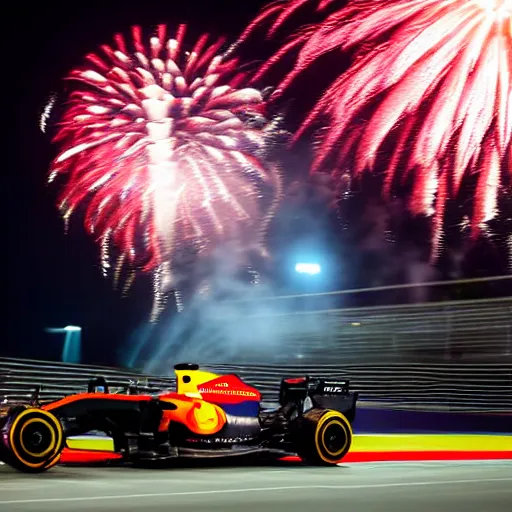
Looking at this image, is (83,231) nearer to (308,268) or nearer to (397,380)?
(308,268)

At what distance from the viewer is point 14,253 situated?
4253 centimetres

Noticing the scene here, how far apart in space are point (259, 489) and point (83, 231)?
3651 cm

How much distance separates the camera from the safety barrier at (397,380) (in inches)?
763

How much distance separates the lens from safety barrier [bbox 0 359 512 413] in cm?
1938

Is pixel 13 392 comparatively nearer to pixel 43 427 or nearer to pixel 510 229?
pixel 43 427

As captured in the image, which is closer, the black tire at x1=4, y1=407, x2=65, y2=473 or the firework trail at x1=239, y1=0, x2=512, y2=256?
the black tire at x1=4, y1=407, x2=65, y2=473

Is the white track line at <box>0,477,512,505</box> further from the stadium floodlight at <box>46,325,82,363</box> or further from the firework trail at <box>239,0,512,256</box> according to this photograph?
the stadium floodlight at <box>46,325,82,363</box>

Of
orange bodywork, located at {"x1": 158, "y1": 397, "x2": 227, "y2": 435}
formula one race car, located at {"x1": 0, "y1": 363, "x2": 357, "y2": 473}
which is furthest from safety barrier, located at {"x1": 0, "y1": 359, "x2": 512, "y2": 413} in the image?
orange bodywork, located at {"x1": 158, "y1": 397, "x2": 227, "y2": 435}

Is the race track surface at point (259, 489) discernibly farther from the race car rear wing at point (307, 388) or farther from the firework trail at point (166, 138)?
the firework trail at point (166, 138)

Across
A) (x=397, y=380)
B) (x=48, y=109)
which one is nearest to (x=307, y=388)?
(x=397, y=380)

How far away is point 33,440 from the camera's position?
9.06m

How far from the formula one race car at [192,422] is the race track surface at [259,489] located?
23cm

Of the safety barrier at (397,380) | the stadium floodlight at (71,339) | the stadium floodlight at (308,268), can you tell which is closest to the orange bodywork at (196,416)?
the safety barrier at (397,380)

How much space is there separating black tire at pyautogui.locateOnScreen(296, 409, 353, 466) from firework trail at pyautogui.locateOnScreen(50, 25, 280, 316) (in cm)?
1801
